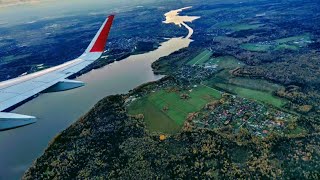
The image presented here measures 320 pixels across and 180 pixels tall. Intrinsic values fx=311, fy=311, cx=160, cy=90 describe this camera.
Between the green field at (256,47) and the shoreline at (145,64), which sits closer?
the shoreline at (145,64)

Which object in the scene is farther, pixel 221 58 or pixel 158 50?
pixel 158 50

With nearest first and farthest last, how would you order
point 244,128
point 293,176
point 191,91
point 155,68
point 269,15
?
point 293,176
point 244,128
point 191,91
point 155,68
point 269,15

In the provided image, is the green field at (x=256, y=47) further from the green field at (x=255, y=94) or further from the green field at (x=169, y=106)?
the green field at (x=169, y=106)

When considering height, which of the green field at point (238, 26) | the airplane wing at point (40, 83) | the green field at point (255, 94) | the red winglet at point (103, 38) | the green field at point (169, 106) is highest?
the red winglet at point (103, 38)

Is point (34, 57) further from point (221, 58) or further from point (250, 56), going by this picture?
point (250, 56)

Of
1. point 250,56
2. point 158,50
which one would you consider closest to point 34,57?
point 158,50

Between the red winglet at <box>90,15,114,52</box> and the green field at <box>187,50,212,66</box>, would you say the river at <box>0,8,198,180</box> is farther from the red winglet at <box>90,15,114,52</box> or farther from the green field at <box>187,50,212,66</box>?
the red winglet at <box>90,15,114,52</box>

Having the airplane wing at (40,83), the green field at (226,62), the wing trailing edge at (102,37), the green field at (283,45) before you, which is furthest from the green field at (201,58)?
the airplane wing at (40,83)
